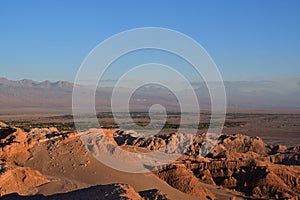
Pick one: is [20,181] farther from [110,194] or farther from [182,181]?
[182,181]

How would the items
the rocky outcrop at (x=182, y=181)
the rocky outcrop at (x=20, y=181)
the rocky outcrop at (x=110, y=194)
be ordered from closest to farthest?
the rocky outcrop at (x=110, y=194)
the rocky outcrop at (x=20, y=181)
the rocky outcrop at (x=182, y=181)

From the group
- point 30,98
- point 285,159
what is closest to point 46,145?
point 285,159

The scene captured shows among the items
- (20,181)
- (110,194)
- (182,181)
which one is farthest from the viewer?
(182,181)

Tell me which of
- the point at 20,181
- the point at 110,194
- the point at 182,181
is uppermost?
the point at 110,194

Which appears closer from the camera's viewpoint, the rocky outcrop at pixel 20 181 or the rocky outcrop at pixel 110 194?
the rocky outcrop at pixel 110 194

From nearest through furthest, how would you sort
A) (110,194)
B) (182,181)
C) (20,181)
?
(110,194) < (20,181) < (182,181)

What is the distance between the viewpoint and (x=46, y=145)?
20.0 meters

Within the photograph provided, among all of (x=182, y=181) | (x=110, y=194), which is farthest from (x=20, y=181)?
(x=182, y=181)

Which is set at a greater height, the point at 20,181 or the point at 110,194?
the point at 110,194

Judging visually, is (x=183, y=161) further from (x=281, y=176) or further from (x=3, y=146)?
(x=3, y=146)

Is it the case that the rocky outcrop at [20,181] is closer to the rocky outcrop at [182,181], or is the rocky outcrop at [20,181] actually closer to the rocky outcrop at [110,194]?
the rocky outcrop at [110,194]

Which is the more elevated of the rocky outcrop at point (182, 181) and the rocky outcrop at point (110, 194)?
the rocky outcrop at point (110, 194)

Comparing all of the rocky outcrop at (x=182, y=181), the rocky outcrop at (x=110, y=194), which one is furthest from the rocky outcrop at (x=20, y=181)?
the rocky outcrop at (x=182, y=181)

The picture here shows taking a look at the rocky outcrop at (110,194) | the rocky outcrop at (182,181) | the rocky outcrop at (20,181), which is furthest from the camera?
the rocky outcrop at (182,181)
